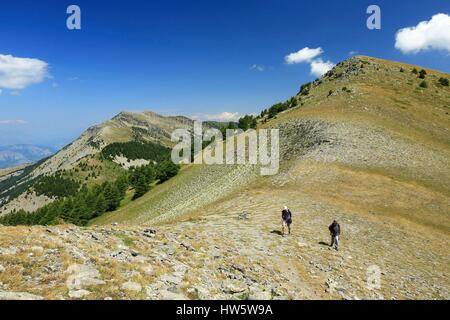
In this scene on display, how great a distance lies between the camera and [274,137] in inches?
2830

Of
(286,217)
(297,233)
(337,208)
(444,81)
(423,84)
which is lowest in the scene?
(297,233)

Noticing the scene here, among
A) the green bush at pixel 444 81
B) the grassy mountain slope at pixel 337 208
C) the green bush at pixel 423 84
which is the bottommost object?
the grassy mountain slope at pixel 337 208

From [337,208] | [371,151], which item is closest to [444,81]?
[371,151]

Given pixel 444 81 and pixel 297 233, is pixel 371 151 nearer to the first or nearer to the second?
pixel 297 233

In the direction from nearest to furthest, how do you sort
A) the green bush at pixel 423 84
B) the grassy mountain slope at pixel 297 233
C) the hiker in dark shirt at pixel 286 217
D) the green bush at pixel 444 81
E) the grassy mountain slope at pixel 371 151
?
the grassy mountain slope at pixel 297 233 < the hiker in dark shirt at pixel 286 217 < the grassy mountain slope at pixel 371 151 < the green bush at pixel 423 84 < the green bush at pixel 444 81

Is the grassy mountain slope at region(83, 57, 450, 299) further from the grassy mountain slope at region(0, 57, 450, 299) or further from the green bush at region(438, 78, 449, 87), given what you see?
the green bush at region(438, 78, 449, 87)

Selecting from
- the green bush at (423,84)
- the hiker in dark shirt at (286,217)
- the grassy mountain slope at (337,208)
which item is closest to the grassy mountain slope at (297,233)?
the grassy mountain slope at (337,208)

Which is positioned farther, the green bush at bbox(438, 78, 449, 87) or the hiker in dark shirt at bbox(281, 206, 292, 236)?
the green bush at bbox(438, 78, 449, 87)

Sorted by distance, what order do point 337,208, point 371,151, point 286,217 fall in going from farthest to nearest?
1. point 371,151
2. point 337,208
3. point 286,217

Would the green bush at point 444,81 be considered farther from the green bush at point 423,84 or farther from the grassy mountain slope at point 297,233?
the grassy mountain slope at point 297,233

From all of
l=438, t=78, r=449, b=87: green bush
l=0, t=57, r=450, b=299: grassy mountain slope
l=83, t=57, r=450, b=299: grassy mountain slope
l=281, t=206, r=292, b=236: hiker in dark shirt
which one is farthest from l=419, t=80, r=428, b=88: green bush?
l=281, t=206, r=292, b=236: hiker in dark shirt

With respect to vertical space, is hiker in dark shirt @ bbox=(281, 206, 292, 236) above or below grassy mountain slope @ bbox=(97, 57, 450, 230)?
below

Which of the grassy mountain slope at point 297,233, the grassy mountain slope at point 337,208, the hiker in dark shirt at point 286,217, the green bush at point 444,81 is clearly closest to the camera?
the grassy mountain slope at point 297,233
